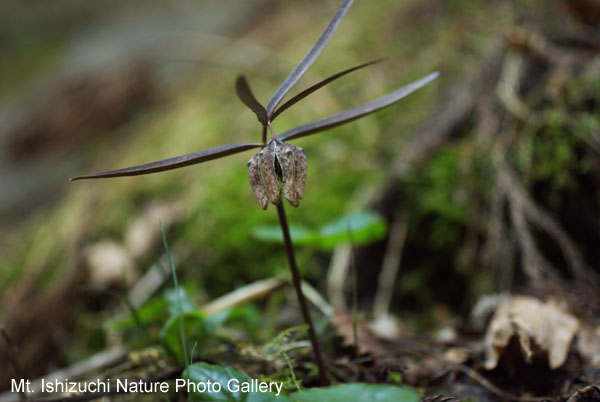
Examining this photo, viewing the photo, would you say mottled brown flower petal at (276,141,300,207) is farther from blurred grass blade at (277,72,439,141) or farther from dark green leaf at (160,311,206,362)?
dark green leaf at (160,311,206,362)

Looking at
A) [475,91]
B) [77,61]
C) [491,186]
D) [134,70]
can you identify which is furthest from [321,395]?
[77,61]

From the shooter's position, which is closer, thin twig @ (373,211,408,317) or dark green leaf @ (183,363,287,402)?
dark green leaf @ (183,363,287,402)

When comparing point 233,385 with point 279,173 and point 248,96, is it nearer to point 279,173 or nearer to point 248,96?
point 279,173

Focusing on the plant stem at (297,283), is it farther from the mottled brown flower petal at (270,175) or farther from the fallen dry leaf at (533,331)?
the fallen dry leaf at (533,331)

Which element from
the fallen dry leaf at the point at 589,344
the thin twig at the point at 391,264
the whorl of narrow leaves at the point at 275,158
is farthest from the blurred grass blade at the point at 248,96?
the thin twig at the point at 391,264

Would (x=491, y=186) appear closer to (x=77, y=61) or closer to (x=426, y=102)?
(x=426, y=102)

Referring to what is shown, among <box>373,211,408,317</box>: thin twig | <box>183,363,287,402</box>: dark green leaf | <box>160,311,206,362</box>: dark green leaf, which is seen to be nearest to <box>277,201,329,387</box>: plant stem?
<box>183,363,287,402</box>: dark green leaf
